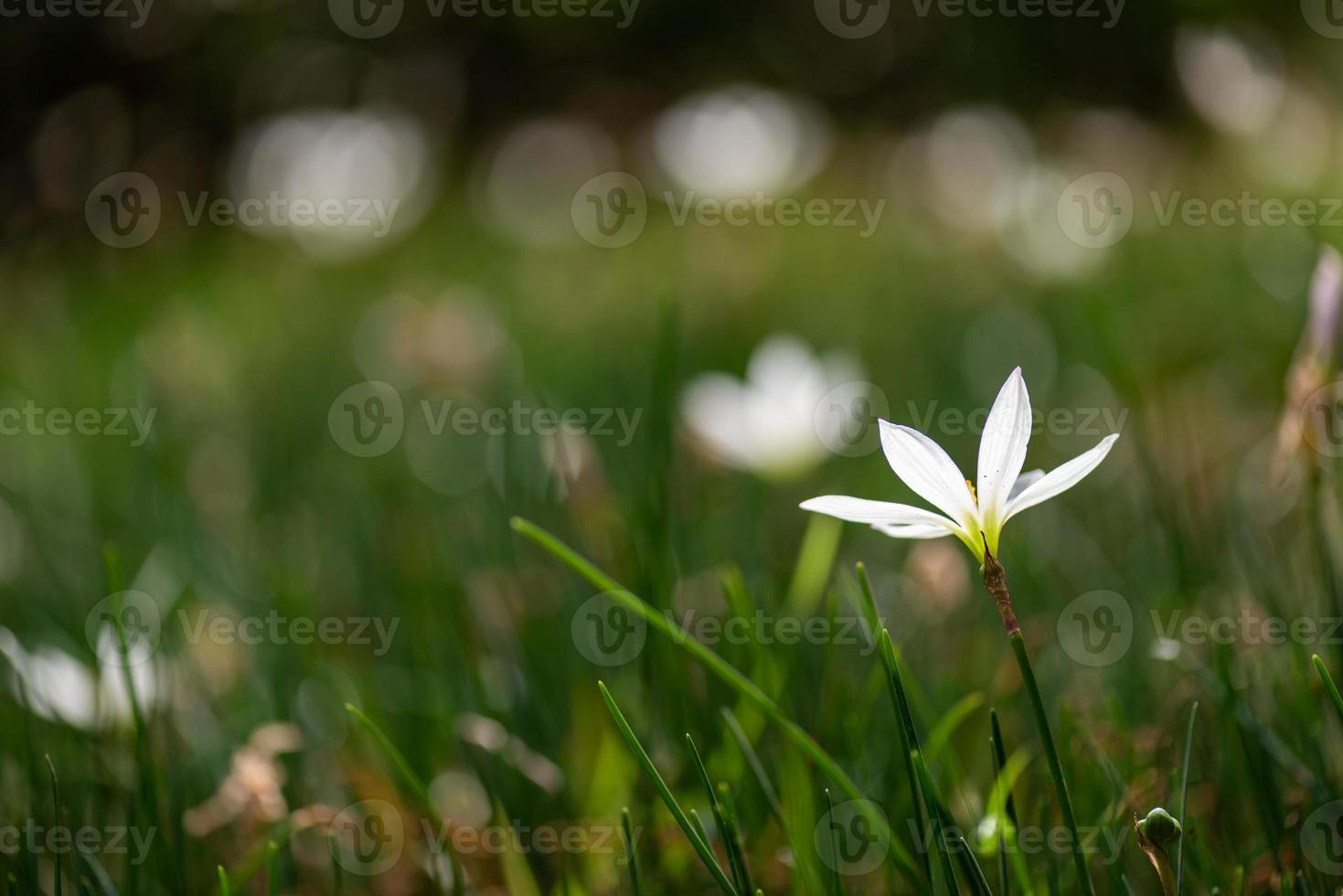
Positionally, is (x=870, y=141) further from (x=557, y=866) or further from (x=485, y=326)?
(x=557, y=866)

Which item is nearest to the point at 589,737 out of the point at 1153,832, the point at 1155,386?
the point at 1153,832

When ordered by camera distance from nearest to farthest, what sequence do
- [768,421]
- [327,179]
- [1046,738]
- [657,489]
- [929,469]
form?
[1046,738], [929,469], [657,489], [768,421], [327,179]

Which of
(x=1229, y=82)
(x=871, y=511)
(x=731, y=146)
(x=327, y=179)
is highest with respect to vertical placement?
(x=327, y=179)

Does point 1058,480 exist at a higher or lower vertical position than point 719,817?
higher

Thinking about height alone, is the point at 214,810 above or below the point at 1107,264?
below

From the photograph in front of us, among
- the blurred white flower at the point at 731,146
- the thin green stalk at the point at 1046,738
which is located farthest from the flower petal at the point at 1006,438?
the blurred white flower at the point at 731,146

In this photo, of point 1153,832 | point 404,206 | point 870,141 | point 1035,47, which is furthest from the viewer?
point 1035,47

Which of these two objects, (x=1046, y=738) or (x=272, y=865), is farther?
(x=272, y=865)

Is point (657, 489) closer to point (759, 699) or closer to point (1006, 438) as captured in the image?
point (759, 699)

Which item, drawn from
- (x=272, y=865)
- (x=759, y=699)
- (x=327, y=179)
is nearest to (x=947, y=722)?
(x=759, y=699)
